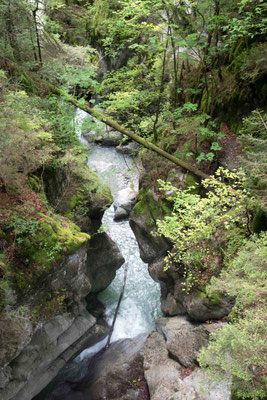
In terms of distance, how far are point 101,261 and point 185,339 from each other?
5.86m

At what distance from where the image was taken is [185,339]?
837cm

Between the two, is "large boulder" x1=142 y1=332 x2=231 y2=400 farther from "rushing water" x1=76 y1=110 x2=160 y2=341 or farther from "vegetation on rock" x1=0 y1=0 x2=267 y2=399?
"rushing water" x1=76 y1=110 x2=160 y2=341

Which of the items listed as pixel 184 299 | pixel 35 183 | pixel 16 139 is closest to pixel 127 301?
pixel 184 299

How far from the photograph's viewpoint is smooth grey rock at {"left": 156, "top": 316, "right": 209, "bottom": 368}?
784 centimetres

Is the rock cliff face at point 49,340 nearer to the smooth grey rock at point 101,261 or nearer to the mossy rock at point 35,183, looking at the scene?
the smooth grey rock at point 101,261

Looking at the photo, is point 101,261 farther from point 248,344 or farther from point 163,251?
point 248,344

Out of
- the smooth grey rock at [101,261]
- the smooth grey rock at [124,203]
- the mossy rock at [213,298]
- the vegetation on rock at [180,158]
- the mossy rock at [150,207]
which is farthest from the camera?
the smooth grey rock at [124,203]

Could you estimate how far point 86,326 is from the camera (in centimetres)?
1049

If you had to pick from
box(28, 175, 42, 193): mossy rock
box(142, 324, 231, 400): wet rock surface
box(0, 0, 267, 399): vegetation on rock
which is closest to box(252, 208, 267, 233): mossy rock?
box(0, 0, 267, 399): vegetation on rock

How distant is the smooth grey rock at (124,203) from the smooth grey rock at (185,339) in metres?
9.31

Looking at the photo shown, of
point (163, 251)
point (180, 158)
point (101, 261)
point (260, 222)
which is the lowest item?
point (101, 261)

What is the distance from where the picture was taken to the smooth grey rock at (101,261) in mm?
12684

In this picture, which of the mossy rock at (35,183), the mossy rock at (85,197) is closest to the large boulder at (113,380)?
the mossy rock at (85,197)

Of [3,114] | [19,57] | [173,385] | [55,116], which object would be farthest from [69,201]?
[173,385]
